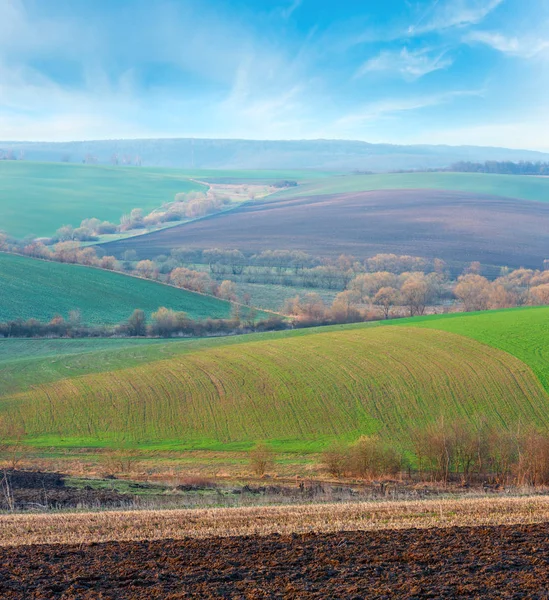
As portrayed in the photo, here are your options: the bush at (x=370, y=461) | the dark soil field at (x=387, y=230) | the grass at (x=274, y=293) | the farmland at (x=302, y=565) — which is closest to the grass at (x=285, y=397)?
the bush at (x=370, y=461)

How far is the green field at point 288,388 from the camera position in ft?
116

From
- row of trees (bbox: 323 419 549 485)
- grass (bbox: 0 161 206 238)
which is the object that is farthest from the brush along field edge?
grass (bbox: 0 161 206 238)

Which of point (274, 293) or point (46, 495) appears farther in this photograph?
point (274, 293)

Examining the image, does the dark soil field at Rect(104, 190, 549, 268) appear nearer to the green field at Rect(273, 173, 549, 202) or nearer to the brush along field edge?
the green field at Rect(273, 173, 549, 202)

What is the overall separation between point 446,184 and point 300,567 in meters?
148

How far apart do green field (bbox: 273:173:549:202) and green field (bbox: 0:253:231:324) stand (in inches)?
3464

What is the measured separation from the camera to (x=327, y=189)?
165 metres

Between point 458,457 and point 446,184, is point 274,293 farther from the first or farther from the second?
point 446,184

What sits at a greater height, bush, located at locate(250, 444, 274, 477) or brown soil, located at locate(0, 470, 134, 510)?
brown soil, located at locate(0, 470, 134, 510)

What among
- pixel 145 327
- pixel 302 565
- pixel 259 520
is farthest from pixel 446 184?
pixel 302 565

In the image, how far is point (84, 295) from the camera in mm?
69312

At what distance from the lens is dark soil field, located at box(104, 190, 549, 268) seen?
96.5 m

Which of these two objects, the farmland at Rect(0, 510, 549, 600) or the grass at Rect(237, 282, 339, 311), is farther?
the grass at Rect(237, 282, 339, 311)

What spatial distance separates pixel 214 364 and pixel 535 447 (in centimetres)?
2175
